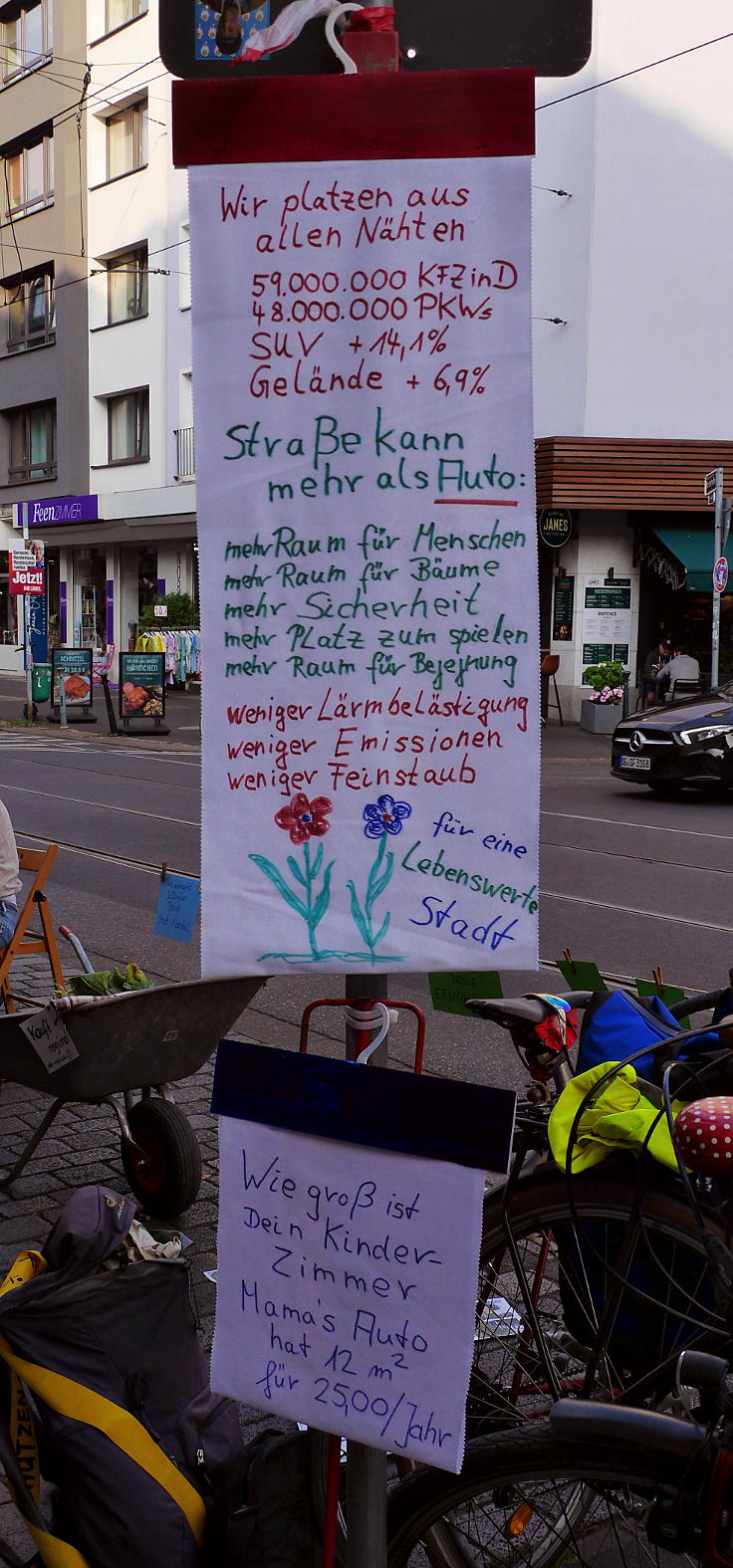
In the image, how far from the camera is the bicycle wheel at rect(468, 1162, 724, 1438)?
216cm

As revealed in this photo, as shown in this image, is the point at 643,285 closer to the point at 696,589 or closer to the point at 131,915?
the point at 696,589

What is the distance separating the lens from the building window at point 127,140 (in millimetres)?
31844

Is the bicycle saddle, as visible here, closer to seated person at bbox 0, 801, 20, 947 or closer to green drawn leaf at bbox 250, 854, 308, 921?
green drawn leaf at bbox 250, 854, 308, 921

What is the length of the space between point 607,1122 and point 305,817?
69 cm

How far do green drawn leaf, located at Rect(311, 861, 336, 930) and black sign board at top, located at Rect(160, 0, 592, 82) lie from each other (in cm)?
121

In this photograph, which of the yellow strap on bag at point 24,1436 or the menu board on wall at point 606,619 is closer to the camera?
the yellow strap on bag at point 24,1436

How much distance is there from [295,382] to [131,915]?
6.58 metres

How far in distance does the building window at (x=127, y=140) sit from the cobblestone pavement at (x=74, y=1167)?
1224 inches

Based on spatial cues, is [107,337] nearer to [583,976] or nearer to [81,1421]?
[583,976]

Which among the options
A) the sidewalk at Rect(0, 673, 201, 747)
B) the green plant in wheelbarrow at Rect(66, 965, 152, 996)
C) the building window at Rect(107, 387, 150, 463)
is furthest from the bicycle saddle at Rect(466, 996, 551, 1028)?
the building window at Rect(107, 387, 150, 463)

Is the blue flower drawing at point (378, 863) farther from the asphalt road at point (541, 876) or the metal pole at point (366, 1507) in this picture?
the asphalt road at point (541, 876)

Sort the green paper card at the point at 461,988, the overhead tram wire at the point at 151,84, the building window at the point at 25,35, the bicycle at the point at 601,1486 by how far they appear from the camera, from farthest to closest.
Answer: the building window at the point at 25,35 → the overhead tram wire at the point at 151,84 → the green paper card at the point at 461,988 → the bicycle at the point at 601,1486

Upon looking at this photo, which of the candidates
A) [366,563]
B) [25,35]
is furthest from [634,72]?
[366,563]

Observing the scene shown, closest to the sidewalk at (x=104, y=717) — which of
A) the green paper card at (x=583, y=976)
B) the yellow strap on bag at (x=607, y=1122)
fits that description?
the green paper card at (x=583, y=976)
